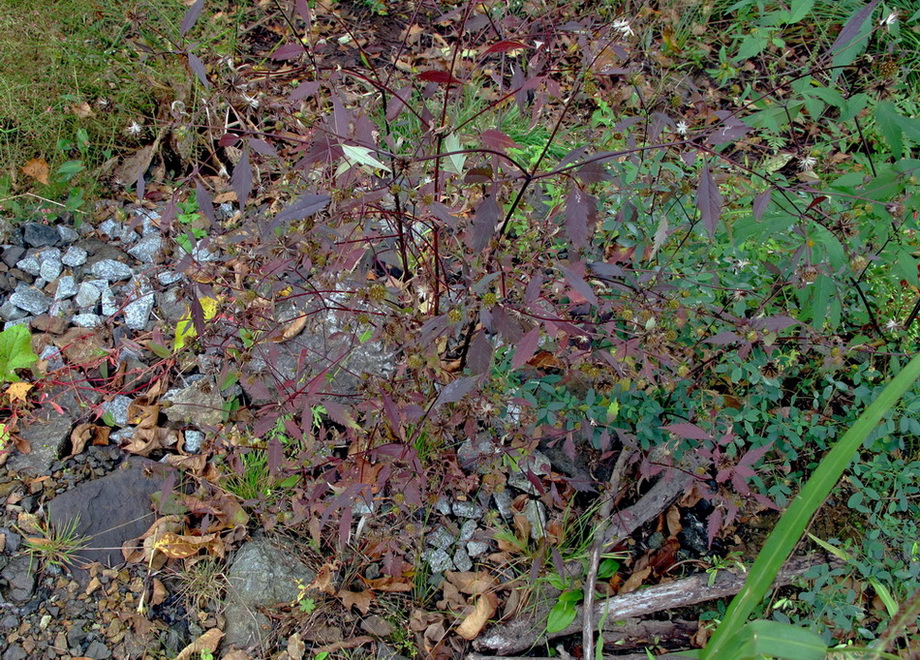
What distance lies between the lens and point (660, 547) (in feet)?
7.32

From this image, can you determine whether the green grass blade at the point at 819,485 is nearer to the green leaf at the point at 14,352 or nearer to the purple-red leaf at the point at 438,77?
the purple-red leaf at the point at 438,77

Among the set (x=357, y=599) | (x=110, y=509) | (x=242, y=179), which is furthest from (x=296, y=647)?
(x=242, y=179)

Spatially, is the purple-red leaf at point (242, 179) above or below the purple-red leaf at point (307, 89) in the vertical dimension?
below

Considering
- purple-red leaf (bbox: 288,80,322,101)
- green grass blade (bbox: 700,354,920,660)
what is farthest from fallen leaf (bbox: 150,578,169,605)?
green grass blade (bbox: 700,354,920,660)

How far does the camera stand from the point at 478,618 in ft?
6.89

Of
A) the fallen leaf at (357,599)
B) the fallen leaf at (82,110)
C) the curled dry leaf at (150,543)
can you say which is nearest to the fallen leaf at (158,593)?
the curled dry leaf at (150,543)

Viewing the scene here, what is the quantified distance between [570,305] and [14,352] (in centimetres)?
206

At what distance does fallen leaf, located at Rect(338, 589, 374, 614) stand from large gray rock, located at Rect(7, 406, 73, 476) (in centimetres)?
116

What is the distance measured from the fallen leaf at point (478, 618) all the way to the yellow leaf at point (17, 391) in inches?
70.4

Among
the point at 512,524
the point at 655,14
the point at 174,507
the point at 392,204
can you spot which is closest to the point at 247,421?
the point at 174,507

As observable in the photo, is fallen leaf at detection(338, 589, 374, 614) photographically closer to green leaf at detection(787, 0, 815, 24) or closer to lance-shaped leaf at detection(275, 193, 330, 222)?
lance-shaped leaf at detection(275, 193, 330, 222)

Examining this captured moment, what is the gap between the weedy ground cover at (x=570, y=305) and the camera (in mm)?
1550

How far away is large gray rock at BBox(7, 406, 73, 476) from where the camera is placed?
2385mm

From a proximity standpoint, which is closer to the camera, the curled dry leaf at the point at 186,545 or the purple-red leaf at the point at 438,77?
the purple-red leaf at the point at 438,77
